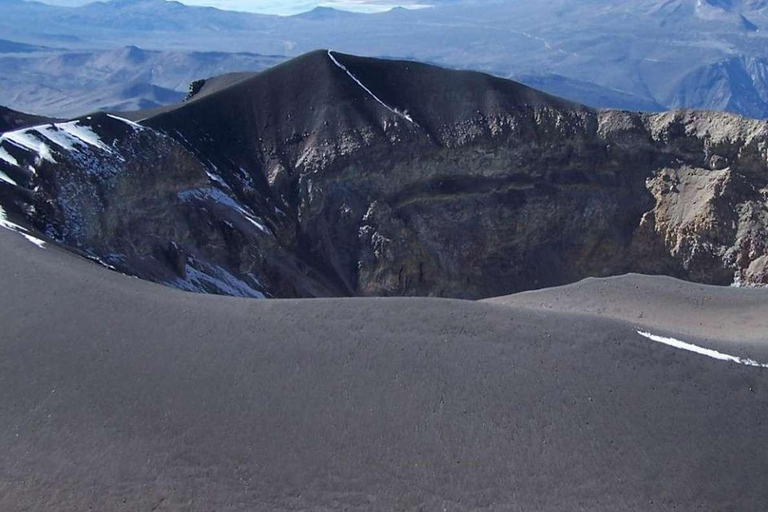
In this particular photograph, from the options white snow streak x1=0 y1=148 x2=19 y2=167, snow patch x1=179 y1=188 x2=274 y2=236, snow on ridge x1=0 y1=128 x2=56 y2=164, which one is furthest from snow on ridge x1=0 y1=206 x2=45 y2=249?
snow patch x1=179 y1=188 x2=274 y2=236

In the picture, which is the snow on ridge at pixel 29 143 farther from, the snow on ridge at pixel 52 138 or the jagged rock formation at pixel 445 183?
the jagged rock formation at pixel 445 183

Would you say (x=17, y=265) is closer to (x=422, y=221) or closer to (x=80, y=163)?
(x=80, y=163)

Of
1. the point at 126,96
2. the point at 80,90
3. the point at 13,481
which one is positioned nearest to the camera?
the point at 13,481

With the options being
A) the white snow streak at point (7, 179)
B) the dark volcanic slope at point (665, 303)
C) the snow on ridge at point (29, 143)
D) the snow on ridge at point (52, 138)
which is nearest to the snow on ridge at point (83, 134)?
the snow on ridge at point (52, 138)

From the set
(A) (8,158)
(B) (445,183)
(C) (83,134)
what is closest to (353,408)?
(A) (8,158)

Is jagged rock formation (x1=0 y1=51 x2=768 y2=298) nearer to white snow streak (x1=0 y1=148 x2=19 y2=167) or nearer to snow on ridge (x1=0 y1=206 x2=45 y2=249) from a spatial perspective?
white snow streak (x1=0 y1=148 x2=19 y2=167)

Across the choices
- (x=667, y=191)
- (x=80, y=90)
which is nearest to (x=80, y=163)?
(x=667, y=191)
